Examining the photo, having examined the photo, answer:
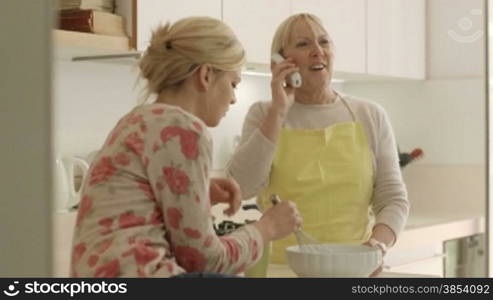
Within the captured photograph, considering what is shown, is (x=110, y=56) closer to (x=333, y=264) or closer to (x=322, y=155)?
(x=322, y=155)

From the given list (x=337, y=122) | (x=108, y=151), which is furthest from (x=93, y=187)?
(x=337, y=122)

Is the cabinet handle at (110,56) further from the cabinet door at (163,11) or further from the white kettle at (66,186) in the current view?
the white kettle at (66,186)

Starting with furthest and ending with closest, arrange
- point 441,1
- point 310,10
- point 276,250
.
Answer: point 441,1
point 310,10
point 276,250

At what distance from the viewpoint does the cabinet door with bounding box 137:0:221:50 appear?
4.27 ft

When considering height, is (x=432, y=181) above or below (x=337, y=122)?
below

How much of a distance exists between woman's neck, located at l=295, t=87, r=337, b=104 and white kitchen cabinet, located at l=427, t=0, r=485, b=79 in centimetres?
92

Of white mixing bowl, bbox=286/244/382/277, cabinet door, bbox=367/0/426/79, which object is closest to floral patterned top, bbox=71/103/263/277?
white mixing bowl, bbox=286/244/382/277

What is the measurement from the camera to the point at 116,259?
0.55m

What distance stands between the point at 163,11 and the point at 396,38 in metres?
0.72

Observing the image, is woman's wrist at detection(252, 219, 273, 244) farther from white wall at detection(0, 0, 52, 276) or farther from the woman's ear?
white wall at detection(0, 0, 52, 276)

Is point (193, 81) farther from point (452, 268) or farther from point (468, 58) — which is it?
point (468, 58)

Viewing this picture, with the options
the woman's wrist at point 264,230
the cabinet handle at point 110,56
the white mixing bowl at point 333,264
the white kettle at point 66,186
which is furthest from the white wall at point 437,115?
the woman's wrist at point 264,230

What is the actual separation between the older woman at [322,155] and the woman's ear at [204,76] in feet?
0.93

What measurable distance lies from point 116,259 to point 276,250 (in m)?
0.39
